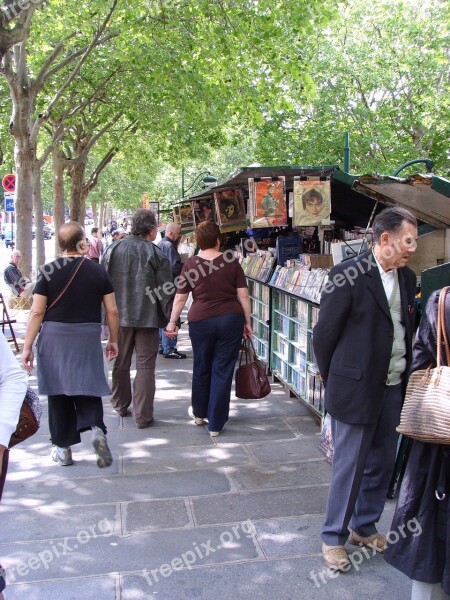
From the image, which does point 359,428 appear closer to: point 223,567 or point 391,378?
point 391,378

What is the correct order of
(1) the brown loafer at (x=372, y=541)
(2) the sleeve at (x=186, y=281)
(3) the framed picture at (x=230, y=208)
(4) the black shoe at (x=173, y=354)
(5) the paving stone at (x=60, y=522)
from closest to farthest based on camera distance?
(1) the brown loafer at (x=372, y=541) → (5) the paving stone at (x=60, y=522) → (2) the sleeve at (x=186, y=281) → (3) the framed picture at (x=230, y=208) → (4) the black shoe at (x=173, y=354)

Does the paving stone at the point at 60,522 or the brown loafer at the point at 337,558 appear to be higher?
the brown loafer at the point at 337,558

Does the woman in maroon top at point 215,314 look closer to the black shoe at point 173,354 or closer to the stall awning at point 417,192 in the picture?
the stall awning at point 417,192

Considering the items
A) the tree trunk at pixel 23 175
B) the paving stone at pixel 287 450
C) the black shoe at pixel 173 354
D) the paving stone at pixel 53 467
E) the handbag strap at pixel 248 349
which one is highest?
the tree trunk at pixel 23 175

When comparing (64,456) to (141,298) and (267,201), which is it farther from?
(267,201)

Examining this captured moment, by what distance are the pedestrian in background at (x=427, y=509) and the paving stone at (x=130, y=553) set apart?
1146mm

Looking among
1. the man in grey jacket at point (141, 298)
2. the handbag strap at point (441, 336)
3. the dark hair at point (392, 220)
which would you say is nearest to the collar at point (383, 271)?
the dark hair at point (392, 220)

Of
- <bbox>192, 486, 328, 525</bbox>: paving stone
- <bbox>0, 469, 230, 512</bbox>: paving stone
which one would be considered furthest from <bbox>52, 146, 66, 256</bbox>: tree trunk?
<bbox>192, 486, 328, 525</bbox>: paving stone

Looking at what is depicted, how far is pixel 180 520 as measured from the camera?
12.8ft

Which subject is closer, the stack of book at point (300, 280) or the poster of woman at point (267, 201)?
the stack of book at point (300, 280)

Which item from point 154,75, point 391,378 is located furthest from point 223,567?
point 154,75

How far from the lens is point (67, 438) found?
188 inches

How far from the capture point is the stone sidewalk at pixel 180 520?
3.20 metres

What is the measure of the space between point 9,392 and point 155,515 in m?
2.10
